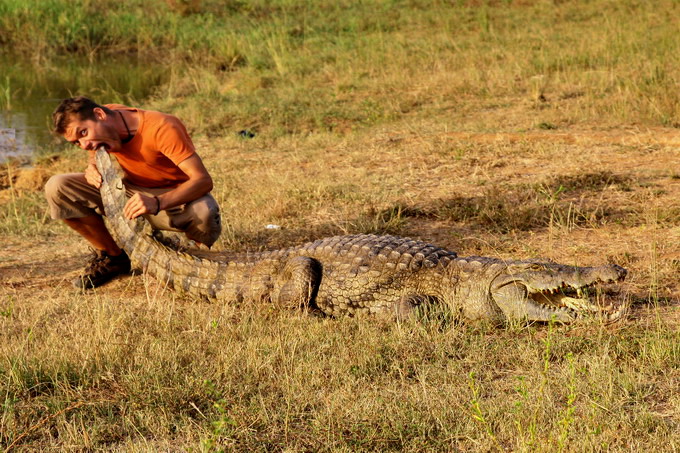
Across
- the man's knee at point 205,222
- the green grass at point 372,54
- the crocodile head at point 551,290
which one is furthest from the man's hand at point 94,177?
the green grass at point 372,54

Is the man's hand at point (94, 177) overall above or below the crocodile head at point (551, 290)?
above

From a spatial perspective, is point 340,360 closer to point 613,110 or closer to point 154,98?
point 613,110

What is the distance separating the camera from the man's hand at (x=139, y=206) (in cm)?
473

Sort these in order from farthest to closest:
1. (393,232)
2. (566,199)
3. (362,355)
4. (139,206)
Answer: (566,199)
(393,232)
(139,206)
(362,355)

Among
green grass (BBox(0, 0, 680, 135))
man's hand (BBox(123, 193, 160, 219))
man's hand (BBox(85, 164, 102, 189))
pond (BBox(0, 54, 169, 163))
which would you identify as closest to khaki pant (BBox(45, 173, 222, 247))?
man's hand (BBox(85, 164, 102, 189))

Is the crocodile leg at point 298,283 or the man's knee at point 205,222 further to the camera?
the man's knee at point 205,222

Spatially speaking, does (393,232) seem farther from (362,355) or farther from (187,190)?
(362,355)

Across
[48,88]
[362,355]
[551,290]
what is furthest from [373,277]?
[48,88]

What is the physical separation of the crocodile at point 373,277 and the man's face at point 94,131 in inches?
4.6

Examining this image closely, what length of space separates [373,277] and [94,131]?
1.97 metres

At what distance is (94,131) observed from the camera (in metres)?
4.86

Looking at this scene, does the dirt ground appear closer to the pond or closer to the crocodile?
the crocodile

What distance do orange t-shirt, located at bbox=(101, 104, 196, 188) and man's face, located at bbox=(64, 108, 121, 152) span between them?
0.18 meters

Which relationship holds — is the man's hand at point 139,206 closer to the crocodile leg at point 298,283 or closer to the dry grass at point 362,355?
the dry grass at point 362,355
